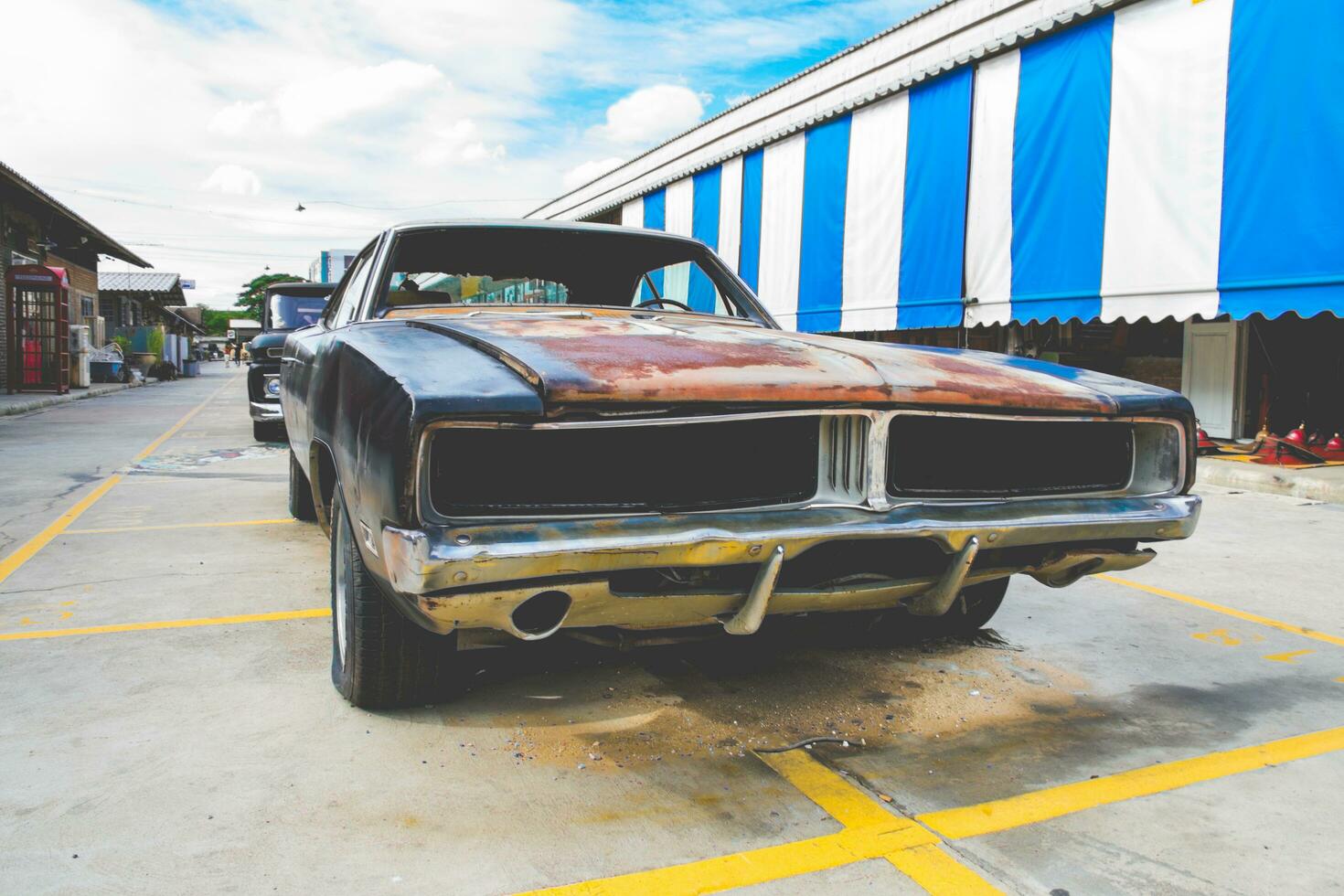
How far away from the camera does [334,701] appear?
3.02m

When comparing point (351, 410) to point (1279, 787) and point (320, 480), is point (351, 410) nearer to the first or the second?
point (320, 480)

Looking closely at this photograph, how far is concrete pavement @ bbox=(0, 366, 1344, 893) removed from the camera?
2.10 metres

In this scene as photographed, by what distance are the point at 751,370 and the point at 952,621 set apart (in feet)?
5.95

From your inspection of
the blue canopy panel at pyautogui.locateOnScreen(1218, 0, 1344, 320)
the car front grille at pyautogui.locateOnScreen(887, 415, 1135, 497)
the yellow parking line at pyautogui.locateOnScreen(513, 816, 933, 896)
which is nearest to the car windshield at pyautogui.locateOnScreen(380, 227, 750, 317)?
the car front grille at pyautogui.locateOnScreen(887, 415, 1135, 497)

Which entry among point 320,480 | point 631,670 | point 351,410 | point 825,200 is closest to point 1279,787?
point 631,670

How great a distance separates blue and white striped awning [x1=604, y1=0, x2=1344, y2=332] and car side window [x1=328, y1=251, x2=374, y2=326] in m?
6.96

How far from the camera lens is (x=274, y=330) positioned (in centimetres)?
935

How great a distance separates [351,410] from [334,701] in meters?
1.03

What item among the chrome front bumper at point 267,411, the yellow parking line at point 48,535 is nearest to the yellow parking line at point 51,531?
the yellow parking line at point 48,535

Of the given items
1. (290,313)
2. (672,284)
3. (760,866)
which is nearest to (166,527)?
(672,284)

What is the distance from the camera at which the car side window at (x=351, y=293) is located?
385 centimetres

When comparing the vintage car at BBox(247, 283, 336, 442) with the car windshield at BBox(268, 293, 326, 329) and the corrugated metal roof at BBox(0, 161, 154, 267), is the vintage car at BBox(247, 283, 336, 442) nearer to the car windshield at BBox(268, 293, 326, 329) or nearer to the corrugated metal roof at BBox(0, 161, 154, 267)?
the car windshield at BBox(268, 293, 326, 329)

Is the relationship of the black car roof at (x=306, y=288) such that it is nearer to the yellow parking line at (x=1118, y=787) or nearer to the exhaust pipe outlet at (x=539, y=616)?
the exhaust pipe outlet at (x=539, y=616)

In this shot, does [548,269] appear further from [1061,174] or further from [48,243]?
[48,243]
